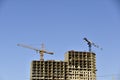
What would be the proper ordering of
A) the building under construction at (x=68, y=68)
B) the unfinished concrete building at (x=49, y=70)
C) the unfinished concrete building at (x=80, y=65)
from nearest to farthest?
1. the unfinished concrete building at (x=49, y=70)
2. the building under construction at (x=68, y=68)
3. the unfinished concrete building at (x=80, y=65)

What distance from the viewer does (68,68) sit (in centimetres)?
16288

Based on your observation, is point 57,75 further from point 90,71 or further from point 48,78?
point 90,71

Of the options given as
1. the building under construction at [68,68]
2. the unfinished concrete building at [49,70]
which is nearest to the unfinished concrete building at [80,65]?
the building under construction at [68,68]

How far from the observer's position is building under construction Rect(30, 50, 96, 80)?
15975 centimetres

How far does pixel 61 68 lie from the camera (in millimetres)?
161625

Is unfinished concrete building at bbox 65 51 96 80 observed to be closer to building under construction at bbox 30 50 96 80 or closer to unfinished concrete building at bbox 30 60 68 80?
building under construction at bbox 30 50 96 80

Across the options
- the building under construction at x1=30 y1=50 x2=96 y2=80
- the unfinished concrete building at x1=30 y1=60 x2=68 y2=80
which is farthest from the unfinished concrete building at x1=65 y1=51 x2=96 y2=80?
the unfinished concrete building at x1=30 y1=60 x2=68 y2=80

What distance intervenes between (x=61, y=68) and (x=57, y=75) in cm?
528

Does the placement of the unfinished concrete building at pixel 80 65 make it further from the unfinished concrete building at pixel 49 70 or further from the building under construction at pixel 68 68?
the unfinished concrete building at pixel 49 70

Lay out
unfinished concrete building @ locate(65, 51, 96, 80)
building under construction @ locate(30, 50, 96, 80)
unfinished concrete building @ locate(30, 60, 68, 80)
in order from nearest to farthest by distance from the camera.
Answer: unfinished concrete building @ locate(30, 60, 68, 80) → building under construction @ locate(30, 50, 96, 80) → unfinished concrete building @ locate(65, 51, 96, 80)

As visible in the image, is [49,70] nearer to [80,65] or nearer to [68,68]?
[68,68]

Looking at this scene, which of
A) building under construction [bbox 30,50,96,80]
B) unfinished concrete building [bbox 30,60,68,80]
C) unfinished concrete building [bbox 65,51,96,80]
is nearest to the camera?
unfinished concrete building [bbox 30,60,68,80]

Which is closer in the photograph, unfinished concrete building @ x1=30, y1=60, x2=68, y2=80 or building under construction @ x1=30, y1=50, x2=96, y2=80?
unfinished concrete building @ x1=30, y1=60, x2=68, y2=80

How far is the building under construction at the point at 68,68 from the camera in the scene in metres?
160
